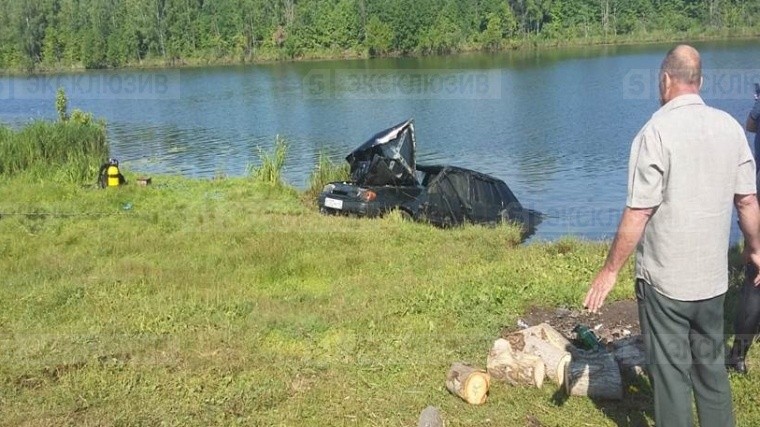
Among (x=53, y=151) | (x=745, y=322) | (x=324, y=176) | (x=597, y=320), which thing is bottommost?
(x=597, y=320)

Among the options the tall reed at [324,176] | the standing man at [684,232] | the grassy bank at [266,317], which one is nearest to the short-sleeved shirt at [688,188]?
the standing man at [684,232]

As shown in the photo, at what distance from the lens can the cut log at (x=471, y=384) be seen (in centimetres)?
553

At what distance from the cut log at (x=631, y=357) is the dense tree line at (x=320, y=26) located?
8992cm

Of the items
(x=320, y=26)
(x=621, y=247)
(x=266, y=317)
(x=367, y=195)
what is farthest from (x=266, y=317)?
(x=320, y=26)

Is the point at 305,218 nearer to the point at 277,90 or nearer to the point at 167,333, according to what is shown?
the point at 167,333

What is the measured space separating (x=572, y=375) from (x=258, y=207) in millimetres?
10957

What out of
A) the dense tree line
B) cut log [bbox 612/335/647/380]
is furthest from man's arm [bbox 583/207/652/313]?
the dense tree line

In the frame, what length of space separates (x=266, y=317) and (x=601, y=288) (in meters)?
4.07

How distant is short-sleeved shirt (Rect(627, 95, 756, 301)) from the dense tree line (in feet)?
301

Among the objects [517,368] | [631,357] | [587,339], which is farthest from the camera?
[587,339]

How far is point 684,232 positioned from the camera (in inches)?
163

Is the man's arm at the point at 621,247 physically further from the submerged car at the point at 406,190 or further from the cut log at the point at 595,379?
the submerged car at the point at 406,190

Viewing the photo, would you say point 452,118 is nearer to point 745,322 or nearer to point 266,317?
point 266,317

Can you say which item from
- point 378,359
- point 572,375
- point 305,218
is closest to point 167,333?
point 378,359
